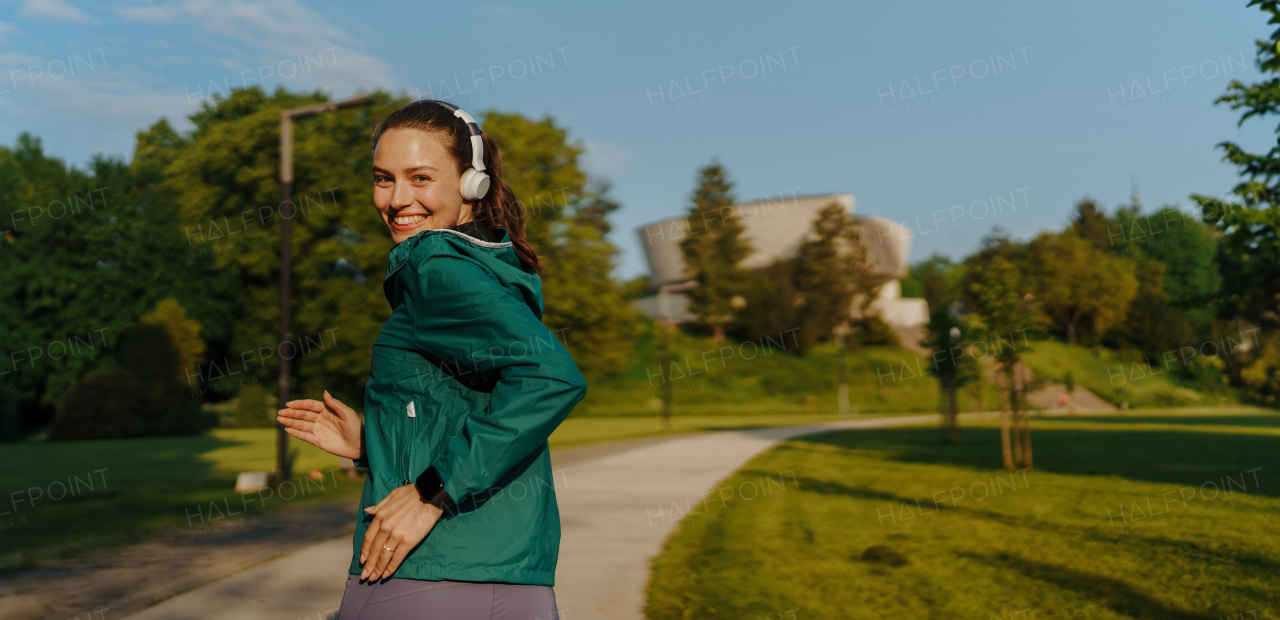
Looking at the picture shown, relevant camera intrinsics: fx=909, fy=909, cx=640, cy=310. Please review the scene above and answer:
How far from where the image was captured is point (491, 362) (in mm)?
1598

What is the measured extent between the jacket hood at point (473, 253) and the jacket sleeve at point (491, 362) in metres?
0.02

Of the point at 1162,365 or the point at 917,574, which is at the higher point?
the point at 917,574

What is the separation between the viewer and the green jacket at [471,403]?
1.57 metres

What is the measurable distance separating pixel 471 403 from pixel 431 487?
0.18m

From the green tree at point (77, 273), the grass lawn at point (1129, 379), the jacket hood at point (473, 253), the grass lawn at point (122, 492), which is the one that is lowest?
the grass lawn at point (1129, 379)

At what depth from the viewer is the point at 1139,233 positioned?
291ft

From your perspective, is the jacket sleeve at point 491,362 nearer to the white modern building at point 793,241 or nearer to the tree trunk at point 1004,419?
the tree trunk at point 1004,419

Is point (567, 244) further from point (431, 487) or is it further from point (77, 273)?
point (431, 487)

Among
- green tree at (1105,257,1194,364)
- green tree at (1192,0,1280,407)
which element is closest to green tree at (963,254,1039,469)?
green tree at (1192,0,1280,407)

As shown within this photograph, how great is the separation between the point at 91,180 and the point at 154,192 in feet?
10.3

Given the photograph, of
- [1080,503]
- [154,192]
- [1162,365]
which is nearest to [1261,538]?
[1080,503]

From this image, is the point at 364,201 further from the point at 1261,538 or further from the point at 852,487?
the point at 1261,538

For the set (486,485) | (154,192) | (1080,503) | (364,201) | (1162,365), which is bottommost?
(1162,365)

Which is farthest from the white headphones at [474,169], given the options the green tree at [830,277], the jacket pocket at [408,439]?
the green tree at [830,277]
